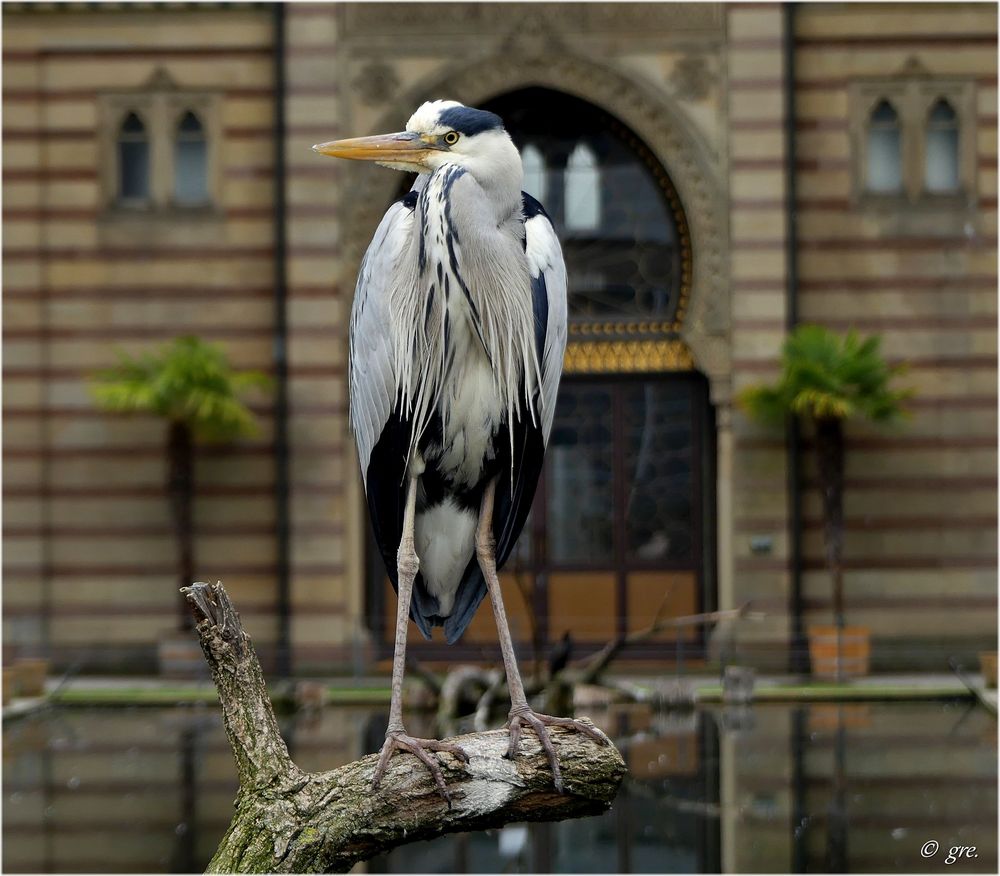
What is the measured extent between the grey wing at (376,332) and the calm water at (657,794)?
5585 mm

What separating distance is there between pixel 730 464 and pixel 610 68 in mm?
5044

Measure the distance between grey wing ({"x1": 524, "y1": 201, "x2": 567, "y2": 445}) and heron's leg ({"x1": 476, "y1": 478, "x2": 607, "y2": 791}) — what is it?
37 cm

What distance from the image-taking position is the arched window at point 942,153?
66.4ft

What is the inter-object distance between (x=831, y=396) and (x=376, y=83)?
6.63 m

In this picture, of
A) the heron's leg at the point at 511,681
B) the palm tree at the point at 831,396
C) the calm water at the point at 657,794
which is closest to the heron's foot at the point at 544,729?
the heron's leg at the point at 511,681

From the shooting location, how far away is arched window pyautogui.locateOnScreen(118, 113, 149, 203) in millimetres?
20562

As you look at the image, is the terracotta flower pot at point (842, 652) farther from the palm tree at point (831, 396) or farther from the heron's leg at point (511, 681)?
the heron's leg at point (511, 681)

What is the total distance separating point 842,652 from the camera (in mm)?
19266

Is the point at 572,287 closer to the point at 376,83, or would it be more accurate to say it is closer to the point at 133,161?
the point at 376,83

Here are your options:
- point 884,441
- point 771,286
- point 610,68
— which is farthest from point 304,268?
point 884,441

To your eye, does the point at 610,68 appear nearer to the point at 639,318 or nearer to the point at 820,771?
the point at 639,318

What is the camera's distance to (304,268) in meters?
20.0

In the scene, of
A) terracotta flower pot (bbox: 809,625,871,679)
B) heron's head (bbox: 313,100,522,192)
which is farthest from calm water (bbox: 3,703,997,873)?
heron's head (bbox: 313,100,522,192)

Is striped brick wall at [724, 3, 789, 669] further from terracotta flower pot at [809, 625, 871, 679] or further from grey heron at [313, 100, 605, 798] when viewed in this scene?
grey heron at [313, 100, 605, 798]
